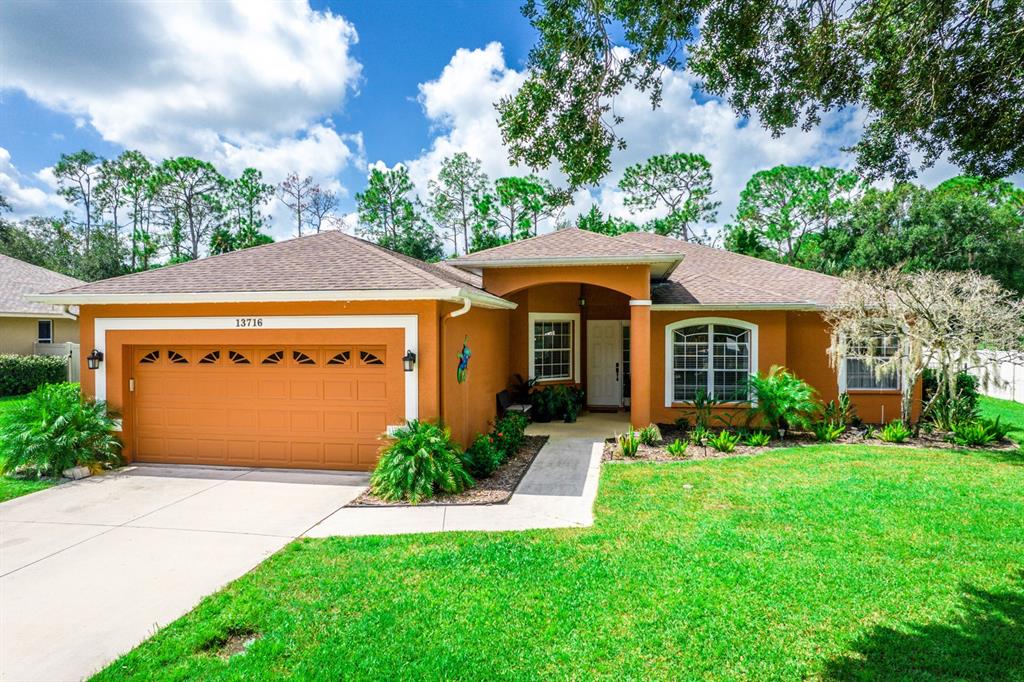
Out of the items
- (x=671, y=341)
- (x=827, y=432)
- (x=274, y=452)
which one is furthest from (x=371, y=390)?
(x=827, y=432)

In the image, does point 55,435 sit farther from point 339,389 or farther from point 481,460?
point 481,460

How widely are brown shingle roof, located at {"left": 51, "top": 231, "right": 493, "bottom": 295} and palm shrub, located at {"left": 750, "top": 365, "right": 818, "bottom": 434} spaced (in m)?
6.85

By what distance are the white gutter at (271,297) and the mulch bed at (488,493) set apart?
2.84 meters

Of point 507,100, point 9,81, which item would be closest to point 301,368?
point 507,100

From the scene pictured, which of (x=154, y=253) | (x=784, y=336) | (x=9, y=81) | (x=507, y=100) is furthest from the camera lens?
(x=154, y=253)

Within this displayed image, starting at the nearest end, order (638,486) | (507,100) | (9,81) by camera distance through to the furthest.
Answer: (507,100) → (638,486) → (9,81)

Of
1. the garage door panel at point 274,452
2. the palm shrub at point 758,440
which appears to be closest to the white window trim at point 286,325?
the garage door panel at point 274,452

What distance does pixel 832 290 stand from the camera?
1255 centimetres

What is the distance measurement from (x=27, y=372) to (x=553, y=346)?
18.1m

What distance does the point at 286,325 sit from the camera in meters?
8.44

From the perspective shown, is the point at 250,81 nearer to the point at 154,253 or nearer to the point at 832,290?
the point at 832,290

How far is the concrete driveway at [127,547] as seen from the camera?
3.91 m

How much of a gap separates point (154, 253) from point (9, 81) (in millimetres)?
31561

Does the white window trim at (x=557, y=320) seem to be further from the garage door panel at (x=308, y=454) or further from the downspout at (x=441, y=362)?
the garage door panel at (x=308, y=454)
